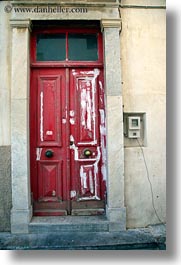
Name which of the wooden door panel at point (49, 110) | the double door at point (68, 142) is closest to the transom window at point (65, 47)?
the double door at point (68, 142)

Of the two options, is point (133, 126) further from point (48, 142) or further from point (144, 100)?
point (48, 142)

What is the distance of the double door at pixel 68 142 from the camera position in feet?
12.4

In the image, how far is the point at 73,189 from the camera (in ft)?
12.5

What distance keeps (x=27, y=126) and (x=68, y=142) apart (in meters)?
0.57

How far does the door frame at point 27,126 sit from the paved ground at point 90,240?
0.47 ft

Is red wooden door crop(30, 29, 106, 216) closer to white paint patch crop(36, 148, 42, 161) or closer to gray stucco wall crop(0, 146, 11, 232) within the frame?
white paint patch crop(36, 148, 42, 161)

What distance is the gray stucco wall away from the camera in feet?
11.7

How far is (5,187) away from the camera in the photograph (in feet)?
11.7

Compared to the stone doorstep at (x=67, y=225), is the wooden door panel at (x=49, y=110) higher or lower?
higher

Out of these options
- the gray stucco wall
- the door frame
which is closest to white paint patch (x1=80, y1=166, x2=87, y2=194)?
the door frame

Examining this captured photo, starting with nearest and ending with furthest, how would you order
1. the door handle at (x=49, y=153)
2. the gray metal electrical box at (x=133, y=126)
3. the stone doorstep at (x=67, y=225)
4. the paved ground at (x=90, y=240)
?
the paved ground at (x=90, y=240) → the stone doorstep at (x=67, y=225) → the gray metal electrical box at (x=133, y=126) → the door handle at (x=49, y=153)

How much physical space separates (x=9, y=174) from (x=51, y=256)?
1101 millimetres

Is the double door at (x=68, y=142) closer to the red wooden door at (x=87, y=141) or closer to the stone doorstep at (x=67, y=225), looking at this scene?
the red wooden door at (x=87, y=141)

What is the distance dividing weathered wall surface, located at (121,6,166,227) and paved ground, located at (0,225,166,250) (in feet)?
0.60
